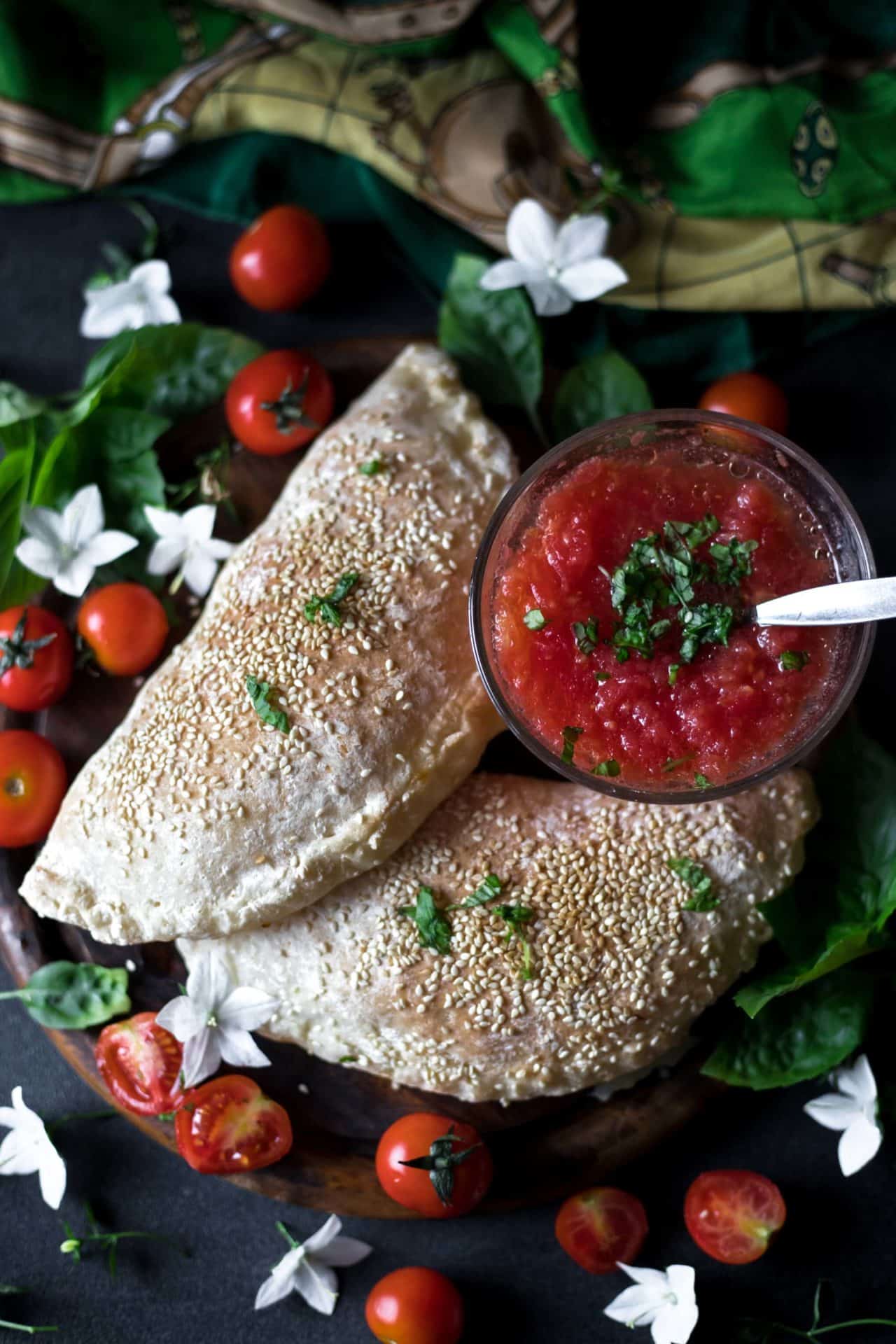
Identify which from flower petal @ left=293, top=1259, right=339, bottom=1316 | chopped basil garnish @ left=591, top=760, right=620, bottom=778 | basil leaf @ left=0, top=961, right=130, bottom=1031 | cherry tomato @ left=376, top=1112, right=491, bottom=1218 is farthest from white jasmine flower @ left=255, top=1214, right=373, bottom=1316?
chopped basil garnish @ left=591, top=760, right=620, bottom=778

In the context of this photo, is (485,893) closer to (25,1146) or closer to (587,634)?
(587,634)

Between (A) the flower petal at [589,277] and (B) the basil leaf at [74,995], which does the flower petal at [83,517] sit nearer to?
(B) the basil leaf at [74,995]

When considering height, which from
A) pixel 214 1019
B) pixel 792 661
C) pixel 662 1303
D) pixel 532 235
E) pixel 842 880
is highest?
pixel 532 235

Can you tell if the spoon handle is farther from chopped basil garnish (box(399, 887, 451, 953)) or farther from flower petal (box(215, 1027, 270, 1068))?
flower petal (box(215, 1027, 270, 1068))

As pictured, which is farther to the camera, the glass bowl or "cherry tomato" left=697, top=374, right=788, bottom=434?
"cherry tomato" left=697, top=374, right=788, bottom=434

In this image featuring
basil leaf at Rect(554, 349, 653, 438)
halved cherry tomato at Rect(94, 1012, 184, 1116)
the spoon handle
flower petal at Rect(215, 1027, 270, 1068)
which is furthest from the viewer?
basil leaf at Rect(554, 349, 653, 438)

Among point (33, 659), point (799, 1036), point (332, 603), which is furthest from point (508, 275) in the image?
point (799, 1036)
